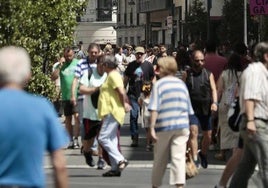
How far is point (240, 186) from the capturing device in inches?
425

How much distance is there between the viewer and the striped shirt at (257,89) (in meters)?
10.0

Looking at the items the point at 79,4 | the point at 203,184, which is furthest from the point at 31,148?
the point at 79,4

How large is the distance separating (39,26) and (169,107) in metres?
7.84

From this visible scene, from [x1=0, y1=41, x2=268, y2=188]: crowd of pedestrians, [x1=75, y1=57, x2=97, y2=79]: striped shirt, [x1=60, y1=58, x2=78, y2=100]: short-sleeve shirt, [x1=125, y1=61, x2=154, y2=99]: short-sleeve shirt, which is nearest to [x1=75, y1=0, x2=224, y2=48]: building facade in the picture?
[x1=125, y1=61, x2=154, y2=99]: short-sleeve shirt

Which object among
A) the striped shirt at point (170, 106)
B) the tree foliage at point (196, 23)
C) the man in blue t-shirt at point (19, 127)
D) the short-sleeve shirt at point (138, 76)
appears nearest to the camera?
the man in blue t-shirt at point (19, 127)

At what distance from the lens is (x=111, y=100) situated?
13688mm

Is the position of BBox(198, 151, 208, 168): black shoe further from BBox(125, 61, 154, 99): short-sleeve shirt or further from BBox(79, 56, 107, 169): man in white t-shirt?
BBox(125, 61, 154, 99): short-sleeve shirt

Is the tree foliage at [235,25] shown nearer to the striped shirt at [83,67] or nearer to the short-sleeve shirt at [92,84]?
the striped shirt at [83,67]

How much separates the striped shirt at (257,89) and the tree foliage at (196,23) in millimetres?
41225

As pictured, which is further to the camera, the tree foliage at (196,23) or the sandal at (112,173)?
the tree foliage at (196,23)

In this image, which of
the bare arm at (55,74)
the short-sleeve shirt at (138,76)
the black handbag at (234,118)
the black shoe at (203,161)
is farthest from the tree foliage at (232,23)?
the black handbag at (234,118)

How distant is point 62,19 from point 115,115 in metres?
6.53

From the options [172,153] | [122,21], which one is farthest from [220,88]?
[122,21]

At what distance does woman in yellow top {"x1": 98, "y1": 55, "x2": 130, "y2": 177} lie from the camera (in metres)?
13.6
